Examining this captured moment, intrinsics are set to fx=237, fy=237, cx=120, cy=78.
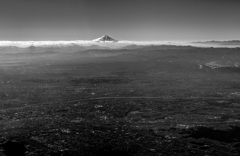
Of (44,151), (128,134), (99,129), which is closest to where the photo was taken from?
(44,151)

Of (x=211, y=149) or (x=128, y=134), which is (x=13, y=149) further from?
(x=211, y=149)

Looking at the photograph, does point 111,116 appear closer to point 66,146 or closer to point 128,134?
point 128,134

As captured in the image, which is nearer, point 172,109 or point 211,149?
point 211,149

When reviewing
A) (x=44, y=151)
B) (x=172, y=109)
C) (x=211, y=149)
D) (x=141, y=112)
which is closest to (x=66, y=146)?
(x=44, y=151)

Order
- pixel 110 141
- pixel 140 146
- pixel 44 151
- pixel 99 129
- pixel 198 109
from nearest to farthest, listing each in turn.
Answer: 1. pixel 44 151
2. pixel 140 146
3. pixel 110 141
4. pixel 99 129
5. pixel 198 109

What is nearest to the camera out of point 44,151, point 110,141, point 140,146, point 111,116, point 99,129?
point 44,151

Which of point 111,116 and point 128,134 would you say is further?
point 111,116

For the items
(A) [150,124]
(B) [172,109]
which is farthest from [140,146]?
(B) [172,109]

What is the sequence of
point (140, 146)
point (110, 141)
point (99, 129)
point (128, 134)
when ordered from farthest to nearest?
point (99, 129) < point (128, 134) < point (110, 141) < point (140, 146)
